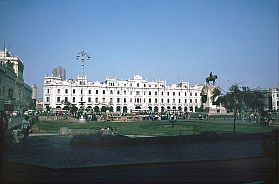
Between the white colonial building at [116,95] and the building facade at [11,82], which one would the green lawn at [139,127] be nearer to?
the building facade at [11,82]

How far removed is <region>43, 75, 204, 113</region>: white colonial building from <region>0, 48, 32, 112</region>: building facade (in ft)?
2.99

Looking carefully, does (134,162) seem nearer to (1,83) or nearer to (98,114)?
(1,83)

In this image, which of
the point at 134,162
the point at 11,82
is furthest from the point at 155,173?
the point at 11,82

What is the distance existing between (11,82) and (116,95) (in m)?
6.02

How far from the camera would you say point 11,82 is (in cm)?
1026

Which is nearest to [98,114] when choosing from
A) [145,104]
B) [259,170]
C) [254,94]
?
[145,104]

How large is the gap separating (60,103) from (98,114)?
1.65m

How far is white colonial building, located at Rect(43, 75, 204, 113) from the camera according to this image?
1239 cm

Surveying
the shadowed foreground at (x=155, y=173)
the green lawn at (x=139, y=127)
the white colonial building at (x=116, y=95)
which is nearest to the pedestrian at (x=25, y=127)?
the green lawn at (x=139, y=127)

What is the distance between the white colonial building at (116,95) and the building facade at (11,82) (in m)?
0.91

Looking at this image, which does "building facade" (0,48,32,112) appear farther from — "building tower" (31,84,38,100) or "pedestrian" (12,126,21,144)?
"pedestrian" (12,126,21,144)

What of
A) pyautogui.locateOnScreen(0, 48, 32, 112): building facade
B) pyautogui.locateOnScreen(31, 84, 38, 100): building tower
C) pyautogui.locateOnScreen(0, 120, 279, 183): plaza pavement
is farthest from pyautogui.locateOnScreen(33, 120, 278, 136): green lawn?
pyautogui.locateOnScreen(31, 84, 38, 100): building tower

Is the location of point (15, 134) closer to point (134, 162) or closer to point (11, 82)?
point (11, 82)

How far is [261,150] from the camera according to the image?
30.8 ft
